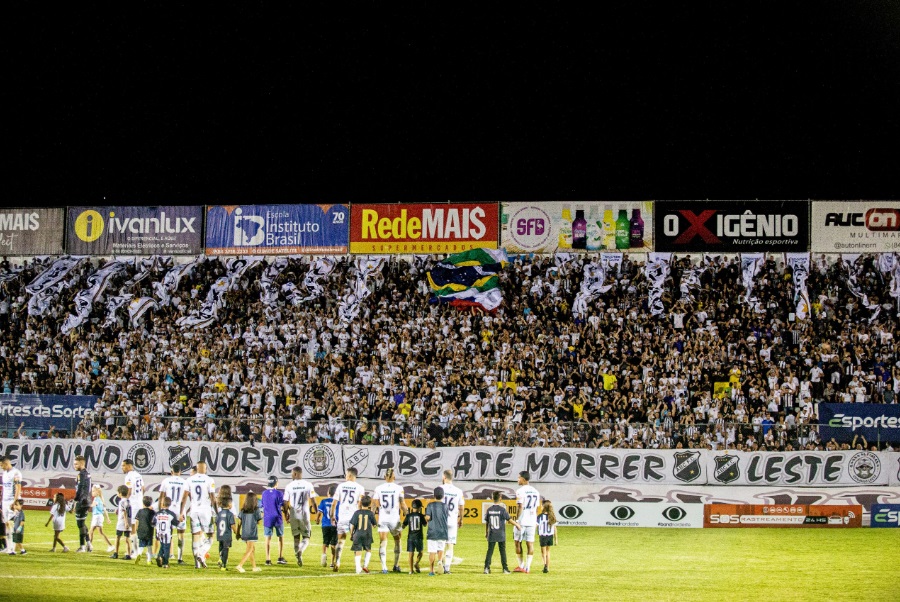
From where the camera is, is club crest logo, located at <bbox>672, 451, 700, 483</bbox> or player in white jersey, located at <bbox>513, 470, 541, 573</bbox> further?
club crest logo, located at <bbox>672, 451, 700, 483</bbox>

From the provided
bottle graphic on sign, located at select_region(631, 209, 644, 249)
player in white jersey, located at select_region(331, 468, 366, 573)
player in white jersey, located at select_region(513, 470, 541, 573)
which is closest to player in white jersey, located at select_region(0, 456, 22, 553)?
player in white jersey, located at select_region(331, 468, 366, 573)

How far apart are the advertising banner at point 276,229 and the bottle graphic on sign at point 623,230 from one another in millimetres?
11314

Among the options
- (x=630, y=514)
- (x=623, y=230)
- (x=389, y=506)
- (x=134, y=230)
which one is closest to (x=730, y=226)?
(x=623, y=230)

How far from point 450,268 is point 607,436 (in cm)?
1248

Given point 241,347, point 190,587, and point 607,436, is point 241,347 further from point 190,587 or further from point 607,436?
point 190,587

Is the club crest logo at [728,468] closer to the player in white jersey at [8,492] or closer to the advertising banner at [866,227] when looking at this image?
the advertising banner at [866,227]

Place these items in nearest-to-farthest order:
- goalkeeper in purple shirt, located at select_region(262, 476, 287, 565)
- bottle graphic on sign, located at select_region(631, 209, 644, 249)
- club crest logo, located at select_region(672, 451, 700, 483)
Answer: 1. goalkeeper in purple shirt, located at select_region(262, 476, 287, 565)
2. club crest logo, located at select_region(672, 451, 700, 483)
3. bottle graphic on sign, located at select_region(631, 209, 644, 249)

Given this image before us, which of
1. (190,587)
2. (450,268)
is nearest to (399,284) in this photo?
(450,268)

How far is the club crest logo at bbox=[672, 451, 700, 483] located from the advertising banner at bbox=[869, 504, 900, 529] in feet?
17.6

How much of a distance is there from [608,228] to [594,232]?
1.91 feet

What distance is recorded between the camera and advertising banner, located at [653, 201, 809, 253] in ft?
129

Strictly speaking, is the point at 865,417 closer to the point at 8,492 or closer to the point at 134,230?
the point at 8,492

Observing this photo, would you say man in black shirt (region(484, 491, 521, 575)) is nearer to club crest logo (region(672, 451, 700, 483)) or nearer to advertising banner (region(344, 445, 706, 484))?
advertising banner (region(344, 445, 706, 484))

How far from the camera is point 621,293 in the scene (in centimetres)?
3900
